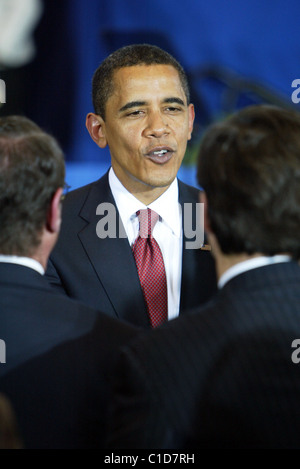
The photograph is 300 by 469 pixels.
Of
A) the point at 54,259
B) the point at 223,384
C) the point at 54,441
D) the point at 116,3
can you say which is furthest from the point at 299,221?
the point at 116,3

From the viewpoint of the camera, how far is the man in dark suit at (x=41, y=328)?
3.51 ft

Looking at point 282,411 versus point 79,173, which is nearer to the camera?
point 282,411

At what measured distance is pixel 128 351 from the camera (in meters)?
0.96

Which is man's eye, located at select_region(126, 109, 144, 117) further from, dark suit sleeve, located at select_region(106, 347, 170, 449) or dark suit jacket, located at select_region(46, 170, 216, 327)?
dark suit sleeve, located at select_region(106, 347, 170, 449)

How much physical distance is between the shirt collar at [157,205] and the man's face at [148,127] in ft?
0.06

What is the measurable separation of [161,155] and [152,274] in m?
0.34

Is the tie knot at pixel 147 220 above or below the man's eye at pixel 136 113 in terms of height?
below

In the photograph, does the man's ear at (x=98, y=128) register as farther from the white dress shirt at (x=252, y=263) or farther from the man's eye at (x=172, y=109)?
the white dress shirt at (x=252, y=263)

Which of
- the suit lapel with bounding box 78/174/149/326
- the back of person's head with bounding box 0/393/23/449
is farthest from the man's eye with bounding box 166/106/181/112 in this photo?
the back of person's head with bounding box 0/393/23/449

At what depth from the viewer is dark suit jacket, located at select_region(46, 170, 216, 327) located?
166 cm

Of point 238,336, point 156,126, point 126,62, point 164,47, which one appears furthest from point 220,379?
point 164,47

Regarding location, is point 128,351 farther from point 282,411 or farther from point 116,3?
point 116,3

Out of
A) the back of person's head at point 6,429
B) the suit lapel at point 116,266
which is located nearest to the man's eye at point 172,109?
the suit lapel at point 116,266
